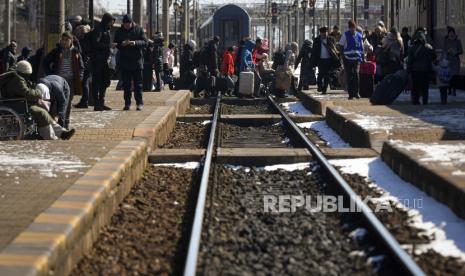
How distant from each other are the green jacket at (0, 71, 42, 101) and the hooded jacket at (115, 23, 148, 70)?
380 centimetres

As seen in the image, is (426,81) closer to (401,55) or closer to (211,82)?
(401,55)

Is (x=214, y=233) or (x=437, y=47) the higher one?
(x=437, y=47)

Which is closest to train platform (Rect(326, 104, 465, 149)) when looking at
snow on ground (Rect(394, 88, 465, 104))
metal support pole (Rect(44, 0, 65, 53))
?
snow on ground (Rect(394, 88, 465, 104))

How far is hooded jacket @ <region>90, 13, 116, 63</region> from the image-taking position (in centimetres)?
1583

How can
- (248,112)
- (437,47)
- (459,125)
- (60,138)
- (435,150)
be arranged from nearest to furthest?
(435,150) < (60,138) < (459,125) < (248,112) < (437,47)

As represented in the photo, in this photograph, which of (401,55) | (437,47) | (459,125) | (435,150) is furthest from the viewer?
(437,47)

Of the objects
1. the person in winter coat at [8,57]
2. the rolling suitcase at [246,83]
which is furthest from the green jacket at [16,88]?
the rolling suitcase at [246,83]

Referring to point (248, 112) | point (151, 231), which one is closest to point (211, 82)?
point (248, 112)

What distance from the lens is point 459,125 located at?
1353 cm

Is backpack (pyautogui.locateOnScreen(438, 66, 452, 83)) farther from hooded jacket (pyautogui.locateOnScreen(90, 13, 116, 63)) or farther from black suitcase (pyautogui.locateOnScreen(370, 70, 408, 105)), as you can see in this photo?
hooded jacket (pyautogui.locateOnScreen(90, 13, 116, 63))

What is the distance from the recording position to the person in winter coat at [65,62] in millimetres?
13977

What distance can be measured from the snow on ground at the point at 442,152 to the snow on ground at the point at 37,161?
3383mm

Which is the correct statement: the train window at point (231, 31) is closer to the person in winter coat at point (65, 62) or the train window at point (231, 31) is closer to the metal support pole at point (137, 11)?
the metal support pole at point (137, 11)

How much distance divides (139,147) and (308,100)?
38.3ft
